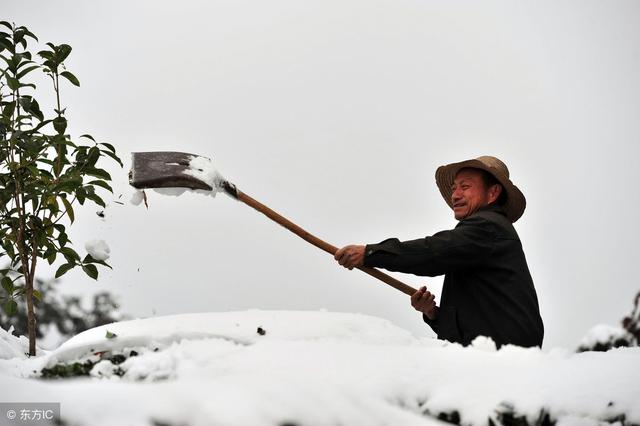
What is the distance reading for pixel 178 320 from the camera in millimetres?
3334

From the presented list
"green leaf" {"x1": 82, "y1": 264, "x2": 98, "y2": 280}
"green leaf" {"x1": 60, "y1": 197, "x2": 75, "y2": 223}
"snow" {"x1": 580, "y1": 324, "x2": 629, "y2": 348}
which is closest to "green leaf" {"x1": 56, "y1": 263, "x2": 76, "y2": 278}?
"green leaf" {"x1": 82, "y1": 264, "x2": 98, "y2": 280}

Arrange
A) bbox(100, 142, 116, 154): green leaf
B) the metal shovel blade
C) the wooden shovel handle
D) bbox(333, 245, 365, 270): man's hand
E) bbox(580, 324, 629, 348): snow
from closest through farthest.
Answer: bbox(580, 324, 629, 348): snow, bbox(333, 245, 365, 270): man's hand, the metal shovel blade, the wooden shovel handle, bbox(100, 142, 116, 154): green leaf

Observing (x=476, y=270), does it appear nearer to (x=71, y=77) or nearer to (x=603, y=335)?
(x=603, y=335)

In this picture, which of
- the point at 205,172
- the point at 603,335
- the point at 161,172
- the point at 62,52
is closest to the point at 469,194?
the point at 603,335

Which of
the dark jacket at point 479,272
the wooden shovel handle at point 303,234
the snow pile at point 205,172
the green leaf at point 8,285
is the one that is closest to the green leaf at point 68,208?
the green leaf at point 8,285

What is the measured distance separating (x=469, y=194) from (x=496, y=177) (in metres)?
0.20

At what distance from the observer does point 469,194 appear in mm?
4461

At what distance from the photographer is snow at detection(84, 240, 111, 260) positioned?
4.53 metres

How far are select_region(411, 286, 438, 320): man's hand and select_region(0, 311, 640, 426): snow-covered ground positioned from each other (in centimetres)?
107

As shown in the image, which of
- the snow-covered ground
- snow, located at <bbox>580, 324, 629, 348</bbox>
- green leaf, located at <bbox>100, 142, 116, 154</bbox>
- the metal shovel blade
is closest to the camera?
the snow-covered ground

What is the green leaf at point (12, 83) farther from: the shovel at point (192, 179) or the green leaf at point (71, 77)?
the shovel at point (192, 179)

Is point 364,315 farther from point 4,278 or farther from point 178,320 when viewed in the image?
point 4,278

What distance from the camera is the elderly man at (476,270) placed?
12.9ft

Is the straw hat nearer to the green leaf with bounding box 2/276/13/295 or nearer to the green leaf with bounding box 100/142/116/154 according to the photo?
the green leaf with bounding box 100/142/116/154
